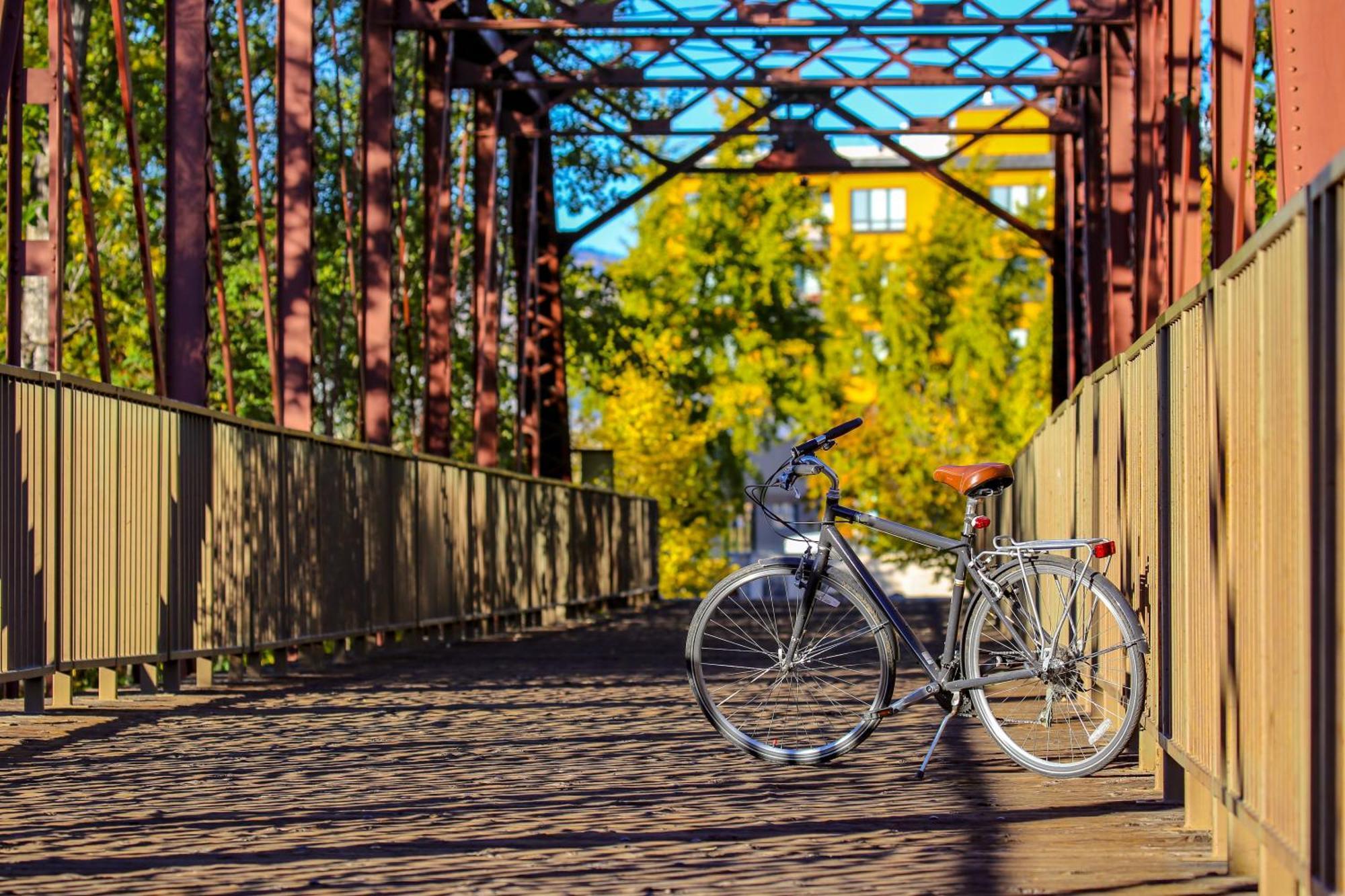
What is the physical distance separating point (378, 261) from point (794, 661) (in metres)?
10.8

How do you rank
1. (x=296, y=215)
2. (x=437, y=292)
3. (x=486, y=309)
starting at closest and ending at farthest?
1. (x=296, y=215)
2. (x=437, y=292)
3. (x=486, y=309)

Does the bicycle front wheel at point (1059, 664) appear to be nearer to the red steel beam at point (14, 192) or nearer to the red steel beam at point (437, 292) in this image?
the red steel beam at point (14, 192)

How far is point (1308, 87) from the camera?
21.2ft

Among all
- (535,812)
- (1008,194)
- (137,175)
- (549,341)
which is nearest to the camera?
(535,812)

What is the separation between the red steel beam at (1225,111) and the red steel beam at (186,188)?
18.5 ft

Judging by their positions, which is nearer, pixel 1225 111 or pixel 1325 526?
pixel 1325 526

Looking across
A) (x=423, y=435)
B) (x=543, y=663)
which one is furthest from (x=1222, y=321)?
(x=423, y=435)

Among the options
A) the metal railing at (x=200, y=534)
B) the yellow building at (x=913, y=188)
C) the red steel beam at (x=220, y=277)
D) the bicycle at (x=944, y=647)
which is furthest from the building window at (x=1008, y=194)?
the bicycle at (x=944, y=647)

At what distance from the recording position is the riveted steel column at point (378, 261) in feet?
57.7

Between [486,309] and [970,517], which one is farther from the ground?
[486,309]

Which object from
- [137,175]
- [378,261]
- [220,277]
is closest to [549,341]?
[378,261]

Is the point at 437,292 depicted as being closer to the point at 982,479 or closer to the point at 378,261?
the point at 378,261

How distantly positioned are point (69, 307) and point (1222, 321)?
24315 mm

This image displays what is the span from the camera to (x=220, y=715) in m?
9.48
